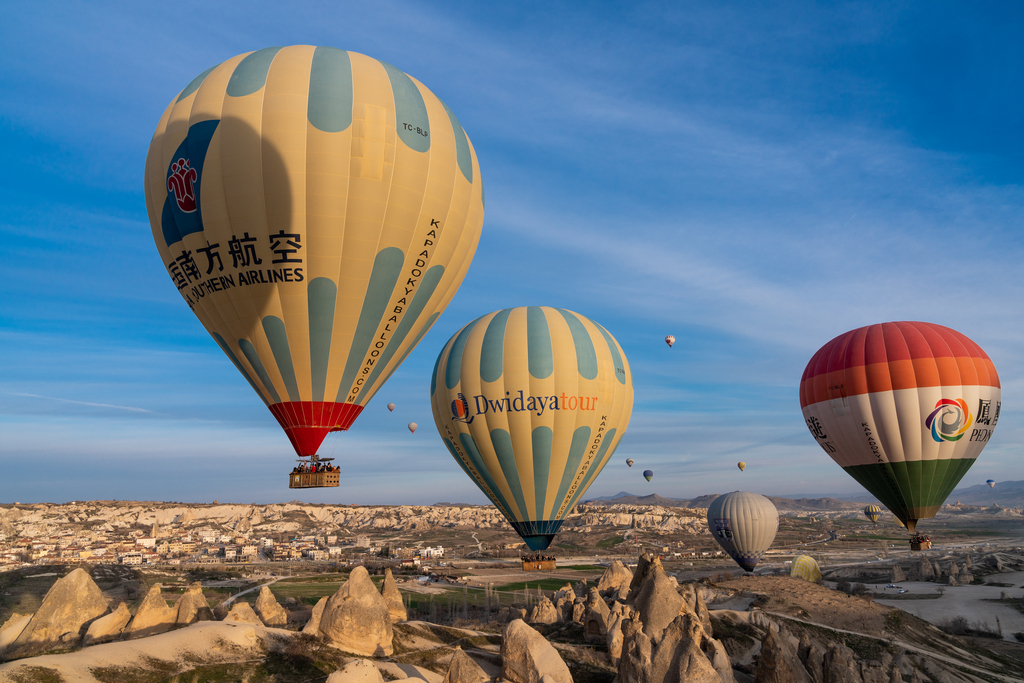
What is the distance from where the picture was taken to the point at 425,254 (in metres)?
27.4

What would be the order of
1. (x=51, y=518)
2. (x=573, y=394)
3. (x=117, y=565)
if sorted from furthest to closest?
1. (x=51, y=518)
2. (x=117, y=565)
3. (x=573, y=394)

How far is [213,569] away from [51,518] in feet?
262

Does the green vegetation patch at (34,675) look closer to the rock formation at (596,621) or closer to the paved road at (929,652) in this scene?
the rock formation at (596,621)

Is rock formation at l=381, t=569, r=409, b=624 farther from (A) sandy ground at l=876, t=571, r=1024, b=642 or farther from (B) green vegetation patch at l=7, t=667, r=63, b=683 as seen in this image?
(A) sandy ground at l=876, t=571, r=1024, b=642

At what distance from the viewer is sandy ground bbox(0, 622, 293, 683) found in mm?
18064

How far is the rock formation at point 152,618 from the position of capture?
26141 mm

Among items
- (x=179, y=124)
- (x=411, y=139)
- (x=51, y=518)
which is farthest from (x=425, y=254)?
(x=51, y=518)

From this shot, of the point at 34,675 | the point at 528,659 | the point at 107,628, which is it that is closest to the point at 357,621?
the point at 107,628

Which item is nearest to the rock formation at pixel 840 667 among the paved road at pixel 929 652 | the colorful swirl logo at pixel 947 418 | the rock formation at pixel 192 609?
the paved road at pixel 929 652

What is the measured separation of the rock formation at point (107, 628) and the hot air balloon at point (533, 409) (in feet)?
72.1

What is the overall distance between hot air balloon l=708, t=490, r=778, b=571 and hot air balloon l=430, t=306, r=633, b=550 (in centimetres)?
2714

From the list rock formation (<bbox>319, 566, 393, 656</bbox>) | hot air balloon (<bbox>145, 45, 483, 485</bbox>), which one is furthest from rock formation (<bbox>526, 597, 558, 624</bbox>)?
hot air balloon (<bbox>145, 45, 483, 485</bbox>)

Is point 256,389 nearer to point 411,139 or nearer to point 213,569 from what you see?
point 411,139

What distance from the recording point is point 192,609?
28.1 m
